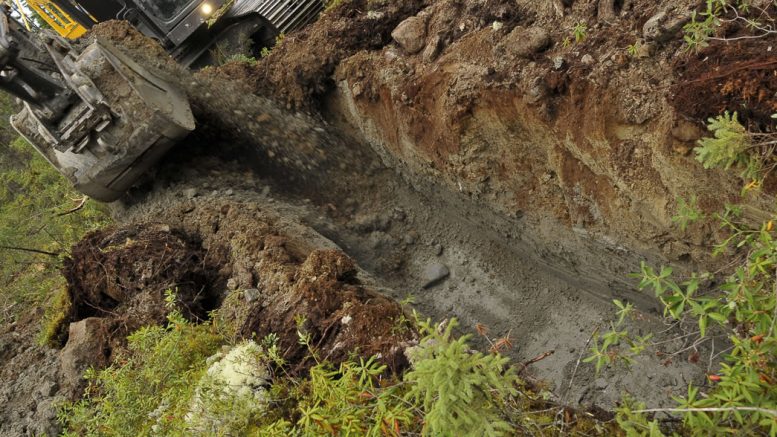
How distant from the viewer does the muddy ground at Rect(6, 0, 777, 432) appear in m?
3.40

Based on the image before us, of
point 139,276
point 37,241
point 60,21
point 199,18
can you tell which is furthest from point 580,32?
point 60,21

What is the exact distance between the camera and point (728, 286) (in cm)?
207

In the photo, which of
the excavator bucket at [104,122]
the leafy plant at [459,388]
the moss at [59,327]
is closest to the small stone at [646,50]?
the leafy plant at [459,388]

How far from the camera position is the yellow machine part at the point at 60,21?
311 inches

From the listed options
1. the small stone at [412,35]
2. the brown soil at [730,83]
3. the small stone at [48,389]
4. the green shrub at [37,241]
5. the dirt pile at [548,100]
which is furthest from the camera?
the green shrub at [37,241]

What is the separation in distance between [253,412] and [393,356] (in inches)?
29.2

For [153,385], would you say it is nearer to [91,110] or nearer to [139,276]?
[139,276]

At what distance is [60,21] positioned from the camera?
26.6ft

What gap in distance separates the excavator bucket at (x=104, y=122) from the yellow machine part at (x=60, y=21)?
302 centimetres

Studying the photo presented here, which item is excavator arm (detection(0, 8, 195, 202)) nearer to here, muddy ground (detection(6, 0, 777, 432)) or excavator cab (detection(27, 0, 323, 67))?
muddy ground (detection(6, 0, 777, 432))

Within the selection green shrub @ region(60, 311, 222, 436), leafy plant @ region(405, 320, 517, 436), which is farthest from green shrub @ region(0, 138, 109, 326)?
leafy plant @ region(405, 320, 517, 436)

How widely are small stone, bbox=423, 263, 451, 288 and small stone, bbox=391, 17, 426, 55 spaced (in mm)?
2028

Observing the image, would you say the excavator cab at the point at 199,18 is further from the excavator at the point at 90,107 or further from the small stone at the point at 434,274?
the small stone at the point at 434,274

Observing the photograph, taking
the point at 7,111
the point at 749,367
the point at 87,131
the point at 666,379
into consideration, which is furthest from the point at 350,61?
the point at 7,111
